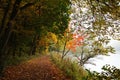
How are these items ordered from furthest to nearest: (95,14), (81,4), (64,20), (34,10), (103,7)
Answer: (64,20), (34,10), (81,4), (95,14), (103,7)

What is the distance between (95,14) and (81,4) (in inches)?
93.4

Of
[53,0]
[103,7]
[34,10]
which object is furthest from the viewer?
[34,10]

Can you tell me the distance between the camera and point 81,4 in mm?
13555

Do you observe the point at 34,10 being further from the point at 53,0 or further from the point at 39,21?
the point at 53,0

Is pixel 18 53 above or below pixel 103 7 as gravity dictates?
below

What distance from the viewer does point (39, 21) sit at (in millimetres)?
23125

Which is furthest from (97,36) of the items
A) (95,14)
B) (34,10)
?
(34,10)

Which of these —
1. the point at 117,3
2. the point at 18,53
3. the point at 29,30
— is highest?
the point at 117,3

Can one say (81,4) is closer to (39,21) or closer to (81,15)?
(81,15)

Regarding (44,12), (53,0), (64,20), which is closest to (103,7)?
(53,0)

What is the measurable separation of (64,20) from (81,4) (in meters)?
15.7

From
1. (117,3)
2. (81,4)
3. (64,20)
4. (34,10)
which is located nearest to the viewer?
(117,3)

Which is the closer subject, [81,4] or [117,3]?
[117,3]

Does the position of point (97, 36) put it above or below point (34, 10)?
below
